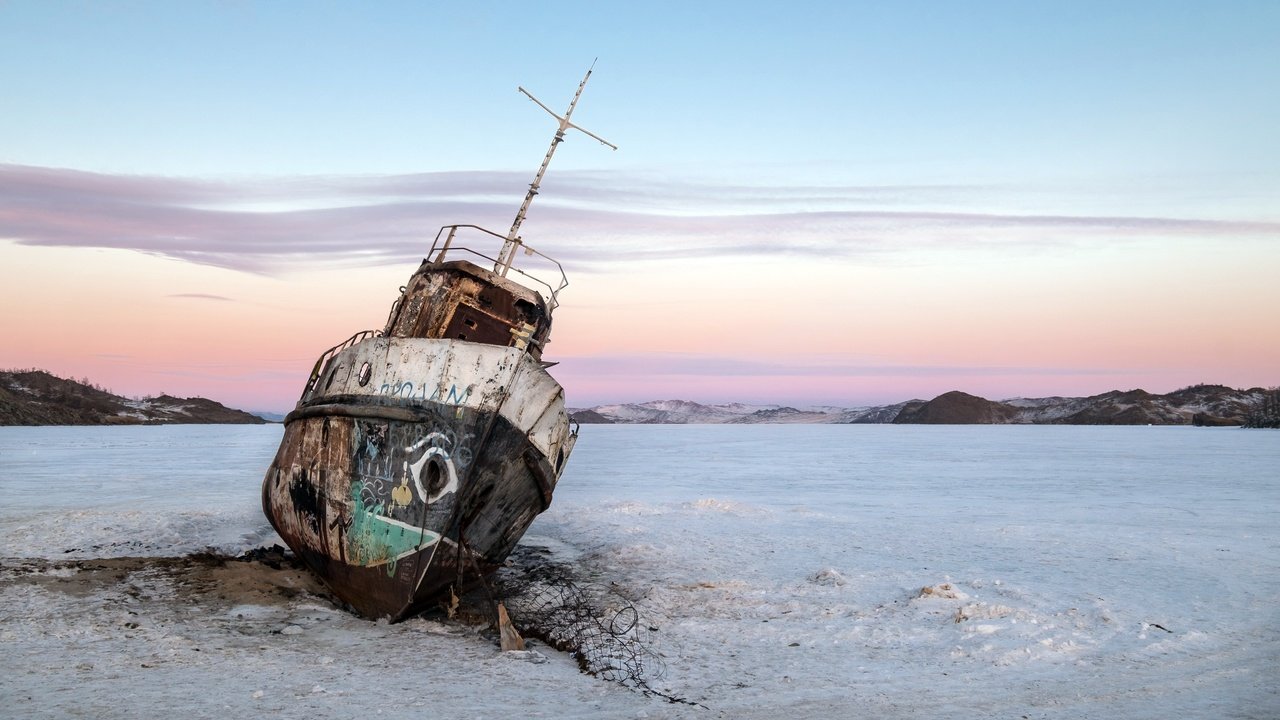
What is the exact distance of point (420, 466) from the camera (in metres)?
7.91

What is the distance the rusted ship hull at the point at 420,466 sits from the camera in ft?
Result: 25.9

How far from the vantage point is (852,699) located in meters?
5.83

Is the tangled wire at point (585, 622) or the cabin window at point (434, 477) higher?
the cabin window at point (434, 477)

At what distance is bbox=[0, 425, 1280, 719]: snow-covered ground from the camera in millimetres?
5746

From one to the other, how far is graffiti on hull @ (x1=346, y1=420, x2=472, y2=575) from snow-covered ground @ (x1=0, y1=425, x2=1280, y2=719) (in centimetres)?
75

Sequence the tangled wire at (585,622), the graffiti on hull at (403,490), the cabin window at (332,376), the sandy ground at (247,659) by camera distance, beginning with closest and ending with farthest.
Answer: the sandy ground at (247,659)
the tangled wire at (585,622)
the graffiti on hull at (403,490)
the cabin window at (332,376)

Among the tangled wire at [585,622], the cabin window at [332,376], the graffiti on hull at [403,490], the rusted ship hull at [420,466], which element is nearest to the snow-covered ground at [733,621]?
the tangled wire at [585,622]

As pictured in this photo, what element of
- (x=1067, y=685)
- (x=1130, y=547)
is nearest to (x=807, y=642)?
(x=1067, y=685)

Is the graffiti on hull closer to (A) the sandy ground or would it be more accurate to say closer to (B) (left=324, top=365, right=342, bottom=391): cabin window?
(A) the sandy ground

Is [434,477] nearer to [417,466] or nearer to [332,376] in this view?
[417,466]

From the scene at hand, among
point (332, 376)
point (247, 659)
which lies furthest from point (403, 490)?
point (332, 376)

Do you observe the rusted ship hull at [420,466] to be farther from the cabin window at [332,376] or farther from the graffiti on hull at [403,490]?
the cabin window at [332,376]

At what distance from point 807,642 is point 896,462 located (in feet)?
87.7

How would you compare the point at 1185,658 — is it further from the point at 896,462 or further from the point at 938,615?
the point at 896,462
